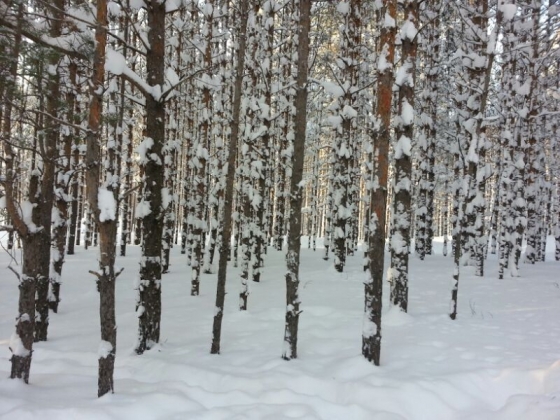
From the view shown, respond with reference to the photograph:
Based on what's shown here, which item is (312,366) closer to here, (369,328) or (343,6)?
(369,328)

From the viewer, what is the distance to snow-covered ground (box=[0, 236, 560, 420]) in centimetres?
471

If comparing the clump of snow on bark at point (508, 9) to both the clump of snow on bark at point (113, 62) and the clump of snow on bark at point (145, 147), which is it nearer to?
the clump of snow on bark at point (145, 147)

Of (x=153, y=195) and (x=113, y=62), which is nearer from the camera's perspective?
(x=113, y=62)

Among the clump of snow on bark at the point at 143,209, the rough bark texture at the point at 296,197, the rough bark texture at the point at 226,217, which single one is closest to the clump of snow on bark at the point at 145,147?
the clump of snow on bark at the point at 143,209

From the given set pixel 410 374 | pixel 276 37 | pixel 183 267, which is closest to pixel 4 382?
pixel 410 374

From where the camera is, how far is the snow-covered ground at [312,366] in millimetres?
4715

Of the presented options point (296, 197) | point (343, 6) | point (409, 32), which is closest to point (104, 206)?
point (296, 197)

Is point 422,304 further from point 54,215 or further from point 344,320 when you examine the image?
point 54,215

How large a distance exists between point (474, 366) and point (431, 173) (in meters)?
13.5

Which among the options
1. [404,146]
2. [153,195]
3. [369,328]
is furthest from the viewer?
[404,146]

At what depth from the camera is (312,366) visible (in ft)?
19.6

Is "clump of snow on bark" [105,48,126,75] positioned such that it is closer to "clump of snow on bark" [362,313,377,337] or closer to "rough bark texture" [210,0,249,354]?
"rough bark texture" [210,0,249,354]

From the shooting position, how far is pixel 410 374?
218 inches

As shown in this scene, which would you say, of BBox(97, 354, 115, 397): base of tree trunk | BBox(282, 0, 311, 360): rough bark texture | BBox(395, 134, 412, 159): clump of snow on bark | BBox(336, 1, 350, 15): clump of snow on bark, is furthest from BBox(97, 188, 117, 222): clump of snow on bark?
BBox(336, 1, 350, 15): clump of snow on bark
